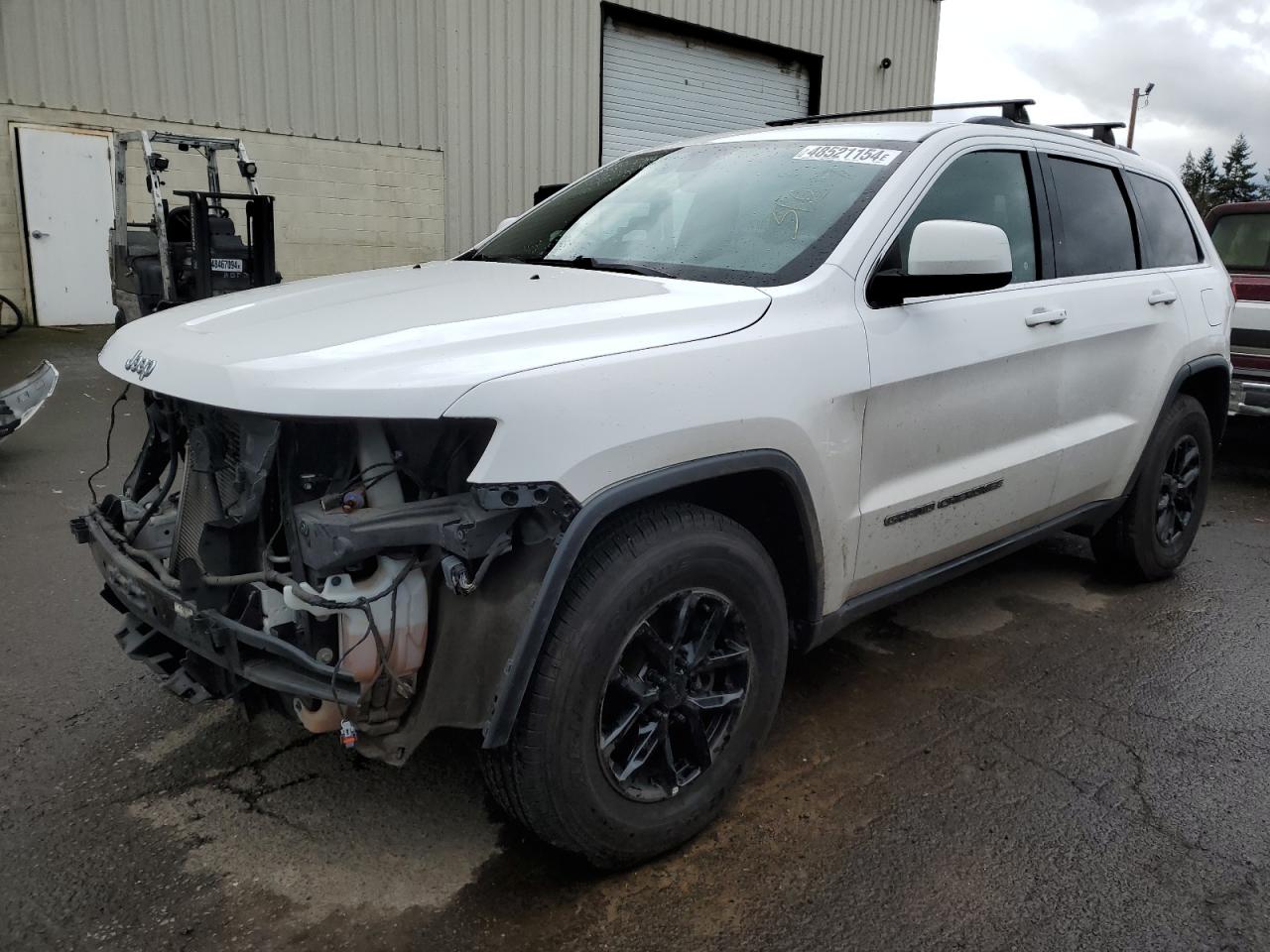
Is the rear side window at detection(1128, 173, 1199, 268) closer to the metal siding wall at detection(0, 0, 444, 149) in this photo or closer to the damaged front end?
the damaged front end

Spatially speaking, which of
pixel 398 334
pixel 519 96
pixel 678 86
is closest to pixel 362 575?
pixel 398 334

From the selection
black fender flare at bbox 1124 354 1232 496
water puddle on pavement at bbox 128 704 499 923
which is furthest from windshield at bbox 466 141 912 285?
black fender flare at bbox 1124 354 1232 496

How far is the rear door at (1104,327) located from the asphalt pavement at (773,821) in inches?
31.4

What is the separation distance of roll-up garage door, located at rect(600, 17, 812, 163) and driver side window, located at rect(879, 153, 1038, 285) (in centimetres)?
1121

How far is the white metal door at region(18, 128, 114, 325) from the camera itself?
34.0ft

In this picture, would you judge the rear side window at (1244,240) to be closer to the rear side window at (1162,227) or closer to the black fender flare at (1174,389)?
the rear side window at (1162,227)

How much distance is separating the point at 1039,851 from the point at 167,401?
8.40 feet

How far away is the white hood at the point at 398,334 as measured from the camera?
2010mm

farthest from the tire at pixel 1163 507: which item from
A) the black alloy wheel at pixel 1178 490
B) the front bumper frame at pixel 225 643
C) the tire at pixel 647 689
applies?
the front bumper frame at pixel 225 643

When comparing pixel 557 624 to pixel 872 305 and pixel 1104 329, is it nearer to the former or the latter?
pixel 872 305

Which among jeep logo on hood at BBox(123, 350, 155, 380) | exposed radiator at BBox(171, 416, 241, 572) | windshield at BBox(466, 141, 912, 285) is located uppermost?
windshield at BBox(466, 141, 912, 285)

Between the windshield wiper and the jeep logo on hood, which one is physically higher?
the windshield wiper

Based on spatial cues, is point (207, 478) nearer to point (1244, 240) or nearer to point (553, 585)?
point (553, 585)

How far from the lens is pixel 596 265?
10.0 feet
